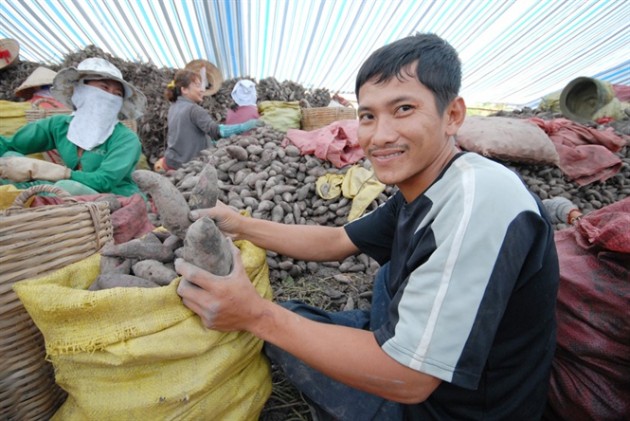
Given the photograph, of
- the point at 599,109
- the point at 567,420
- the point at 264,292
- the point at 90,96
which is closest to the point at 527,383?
the point at 567,420

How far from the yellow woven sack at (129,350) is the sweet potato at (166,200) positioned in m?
0.36

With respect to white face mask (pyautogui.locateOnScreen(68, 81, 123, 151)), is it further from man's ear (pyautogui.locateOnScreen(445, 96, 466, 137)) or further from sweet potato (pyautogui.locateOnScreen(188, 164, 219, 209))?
man's ear (pyautogui.locateOnScreen(445, 96, 466, 137))

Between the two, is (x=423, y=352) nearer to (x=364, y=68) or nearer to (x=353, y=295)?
(x=364, y=68)

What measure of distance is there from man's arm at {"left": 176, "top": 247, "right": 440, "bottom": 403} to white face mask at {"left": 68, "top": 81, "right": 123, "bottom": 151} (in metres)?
2.37

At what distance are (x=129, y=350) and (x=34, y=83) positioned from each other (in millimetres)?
5639

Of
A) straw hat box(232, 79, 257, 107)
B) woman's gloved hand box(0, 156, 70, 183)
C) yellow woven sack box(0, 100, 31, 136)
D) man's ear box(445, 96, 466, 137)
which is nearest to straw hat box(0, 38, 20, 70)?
yellow woven sack box(0, 100, 31, 136)

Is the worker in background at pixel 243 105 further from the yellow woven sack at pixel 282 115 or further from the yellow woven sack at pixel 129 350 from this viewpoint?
the yellow woven sack at pixel 129 350

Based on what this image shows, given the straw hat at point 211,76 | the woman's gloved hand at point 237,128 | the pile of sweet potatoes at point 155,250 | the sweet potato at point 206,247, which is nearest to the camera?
the sweet potato at point 206,247

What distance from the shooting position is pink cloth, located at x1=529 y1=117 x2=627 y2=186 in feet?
11.8

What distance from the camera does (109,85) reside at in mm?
2869

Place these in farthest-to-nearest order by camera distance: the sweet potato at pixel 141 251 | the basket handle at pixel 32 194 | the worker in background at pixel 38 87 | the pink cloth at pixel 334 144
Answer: the worker in background at pixel 38 87 → the pink cloth at pixel 334 144 → the basket handle at pixel 32 194 → the sweet potato at pixel 141 251

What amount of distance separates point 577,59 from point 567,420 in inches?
304

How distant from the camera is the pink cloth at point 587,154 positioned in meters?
3.60

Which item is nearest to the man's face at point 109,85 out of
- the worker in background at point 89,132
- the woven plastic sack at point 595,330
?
the worker in background at point 89,132
